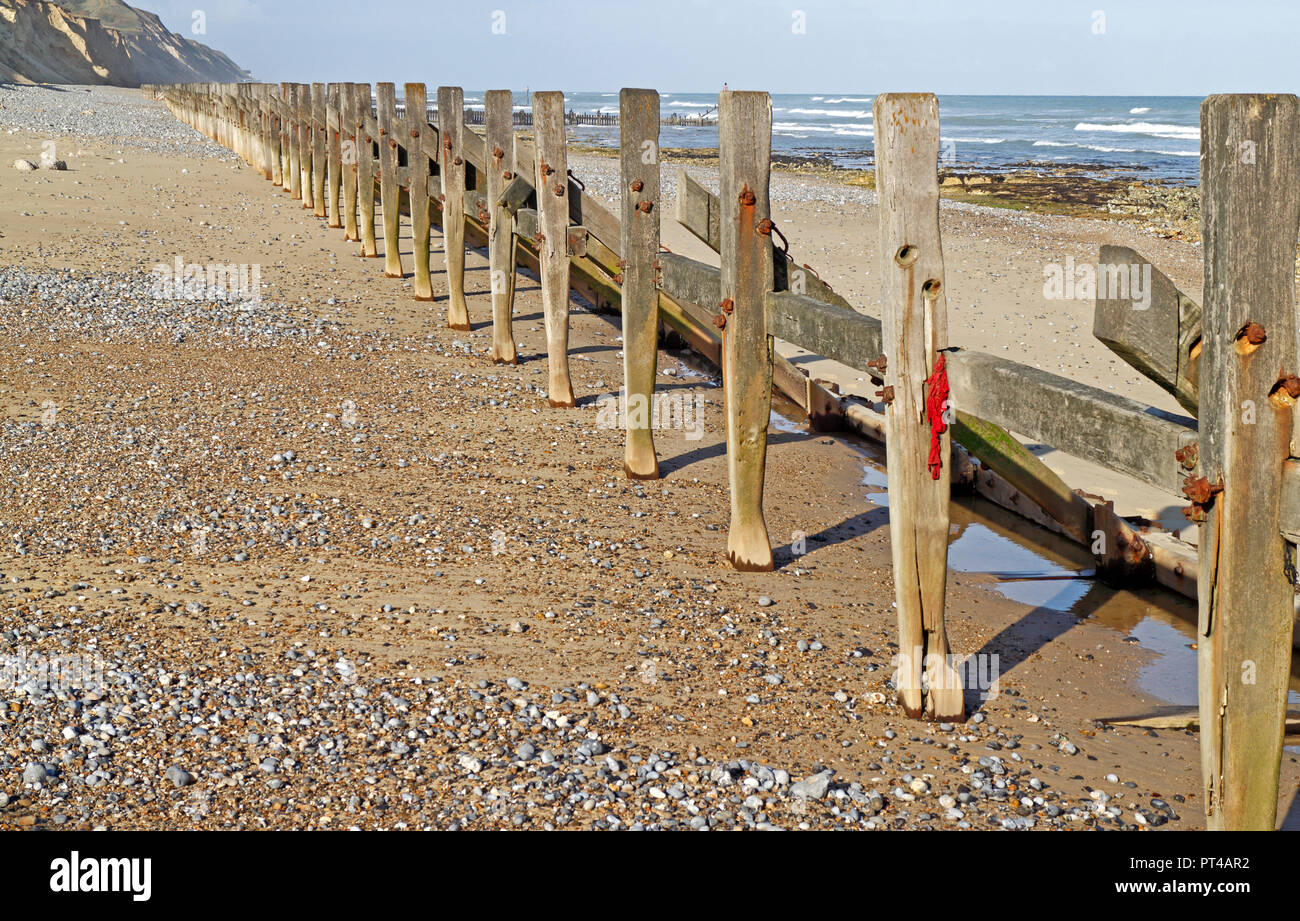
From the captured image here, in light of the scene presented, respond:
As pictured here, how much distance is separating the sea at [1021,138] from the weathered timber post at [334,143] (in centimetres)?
1766

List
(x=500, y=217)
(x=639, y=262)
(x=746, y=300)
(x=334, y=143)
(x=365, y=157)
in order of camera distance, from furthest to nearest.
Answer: (x=334, y=143), (x=365, y=157), (x=500, y=217), (x=639, y=262), (x=746, y=300)

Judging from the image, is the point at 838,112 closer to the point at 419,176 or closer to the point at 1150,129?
the point at 1150,129

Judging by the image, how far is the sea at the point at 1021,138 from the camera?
149 feet

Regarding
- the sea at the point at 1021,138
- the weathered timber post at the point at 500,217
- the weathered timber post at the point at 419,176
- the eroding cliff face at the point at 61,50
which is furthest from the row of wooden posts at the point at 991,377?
the eroding cliff face at the point at 61,50

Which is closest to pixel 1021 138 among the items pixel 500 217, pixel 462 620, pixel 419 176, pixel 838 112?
pixel 838 112

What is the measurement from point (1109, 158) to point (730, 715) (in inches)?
1929

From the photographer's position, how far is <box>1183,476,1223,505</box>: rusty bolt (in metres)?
3.04

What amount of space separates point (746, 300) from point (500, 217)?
4.82m

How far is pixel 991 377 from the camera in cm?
399

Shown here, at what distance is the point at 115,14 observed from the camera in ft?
558

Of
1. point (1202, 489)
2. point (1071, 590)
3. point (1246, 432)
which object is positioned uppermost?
point (1246, 432)
